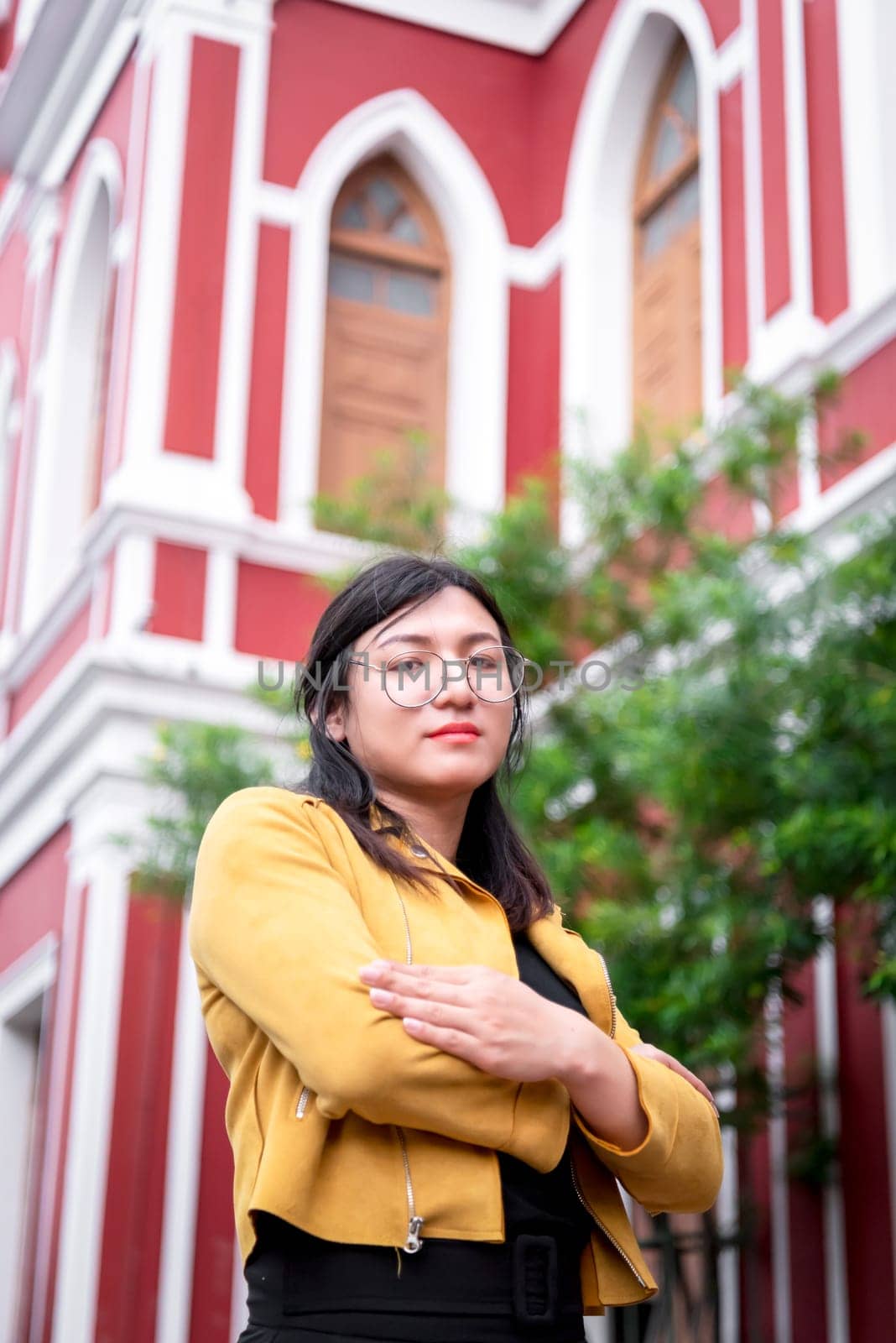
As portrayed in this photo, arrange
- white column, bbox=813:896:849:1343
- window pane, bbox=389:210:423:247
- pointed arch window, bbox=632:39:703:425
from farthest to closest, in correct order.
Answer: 1. window pane, bbox=389:210:423:247
2. pointed arch window, bbox=632:39:703:425
3. white column, bbox=813:896:849:1343

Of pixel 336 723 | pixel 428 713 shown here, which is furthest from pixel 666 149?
pixel 428 713

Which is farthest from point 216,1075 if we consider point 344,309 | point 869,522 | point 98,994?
point 869,522

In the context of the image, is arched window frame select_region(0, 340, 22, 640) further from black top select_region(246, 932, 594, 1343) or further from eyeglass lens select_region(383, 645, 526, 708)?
black top select_region(246, 932, 594, 1343)

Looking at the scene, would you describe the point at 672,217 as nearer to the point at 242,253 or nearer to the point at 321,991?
the point at 242,253

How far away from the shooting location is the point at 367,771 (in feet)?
7.65

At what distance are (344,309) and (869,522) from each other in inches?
209

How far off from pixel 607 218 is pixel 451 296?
1000 millimetres

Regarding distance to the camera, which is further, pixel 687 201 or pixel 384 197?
pixel 384 197

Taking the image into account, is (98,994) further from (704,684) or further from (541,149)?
(541,149)

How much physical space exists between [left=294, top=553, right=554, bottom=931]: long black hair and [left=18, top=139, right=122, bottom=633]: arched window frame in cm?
822

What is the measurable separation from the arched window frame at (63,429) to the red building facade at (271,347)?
26mm

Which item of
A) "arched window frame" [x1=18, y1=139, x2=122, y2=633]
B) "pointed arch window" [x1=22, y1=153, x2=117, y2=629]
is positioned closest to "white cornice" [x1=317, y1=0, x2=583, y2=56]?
"arched window frame" [x1=18, y1=139, x2=122, y2=633]

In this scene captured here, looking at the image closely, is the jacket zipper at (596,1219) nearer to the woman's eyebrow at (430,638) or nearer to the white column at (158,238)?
the woman's eyebrow at (430,638)

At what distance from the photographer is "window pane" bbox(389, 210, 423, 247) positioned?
10375 mm
